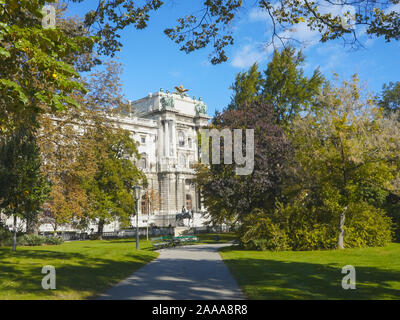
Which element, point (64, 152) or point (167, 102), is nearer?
point (64, 152)

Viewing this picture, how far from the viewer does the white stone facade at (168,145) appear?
76500mm

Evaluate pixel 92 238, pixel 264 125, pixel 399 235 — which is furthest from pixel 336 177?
pixel 92 238

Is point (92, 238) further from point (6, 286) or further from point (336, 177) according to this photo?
point (6, 286)

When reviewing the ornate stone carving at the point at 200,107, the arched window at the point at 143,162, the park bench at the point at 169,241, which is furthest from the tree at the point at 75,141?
the ornate stone carving at the point at 200,107

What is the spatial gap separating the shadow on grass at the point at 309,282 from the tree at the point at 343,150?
17.3 ft

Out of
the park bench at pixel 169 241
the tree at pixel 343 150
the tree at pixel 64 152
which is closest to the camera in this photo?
the tree at pixel 343 150

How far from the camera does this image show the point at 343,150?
19.2 meters

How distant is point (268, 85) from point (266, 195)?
1536 centimetres

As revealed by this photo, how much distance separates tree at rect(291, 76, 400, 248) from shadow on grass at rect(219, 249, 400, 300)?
5279mm

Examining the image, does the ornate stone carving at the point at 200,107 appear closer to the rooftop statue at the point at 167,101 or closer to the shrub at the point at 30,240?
the rooftop statue at the point at 167,101

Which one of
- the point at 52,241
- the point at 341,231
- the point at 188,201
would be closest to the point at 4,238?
the point at 52,241

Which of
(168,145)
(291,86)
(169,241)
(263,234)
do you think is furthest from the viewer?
(168,145)

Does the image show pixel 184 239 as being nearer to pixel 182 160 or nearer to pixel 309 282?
pixel 309 282

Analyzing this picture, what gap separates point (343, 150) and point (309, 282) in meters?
10.4
